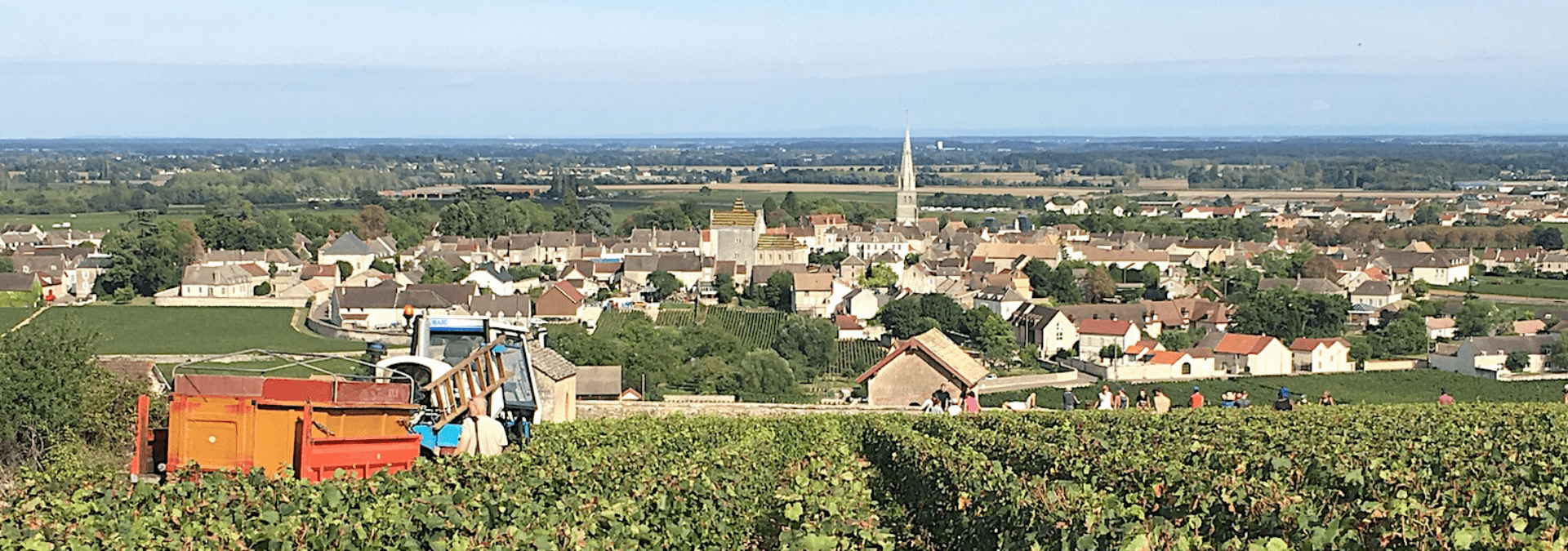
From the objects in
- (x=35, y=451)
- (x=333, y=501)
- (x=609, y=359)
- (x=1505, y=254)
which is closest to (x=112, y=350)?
(x=609, y=359)

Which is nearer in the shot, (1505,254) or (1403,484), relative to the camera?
(1403,484)

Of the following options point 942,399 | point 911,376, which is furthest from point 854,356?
point 942,399

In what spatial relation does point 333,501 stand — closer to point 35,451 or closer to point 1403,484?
point 1403,484

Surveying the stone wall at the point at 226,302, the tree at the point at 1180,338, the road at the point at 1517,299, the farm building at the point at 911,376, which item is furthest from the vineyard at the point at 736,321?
the farm building at the point at 911,376

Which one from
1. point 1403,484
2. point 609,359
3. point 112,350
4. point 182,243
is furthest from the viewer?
point 182,243

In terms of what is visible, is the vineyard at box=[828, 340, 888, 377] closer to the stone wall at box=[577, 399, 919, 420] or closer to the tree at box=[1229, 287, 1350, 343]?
the tree at box=[1229, 287, 1350, 343]

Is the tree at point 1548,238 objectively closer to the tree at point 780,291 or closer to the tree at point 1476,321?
the tree at point 1476,321

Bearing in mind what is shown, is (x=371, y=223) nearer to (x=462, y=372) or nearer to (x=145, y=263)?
(x=145, y=263)
